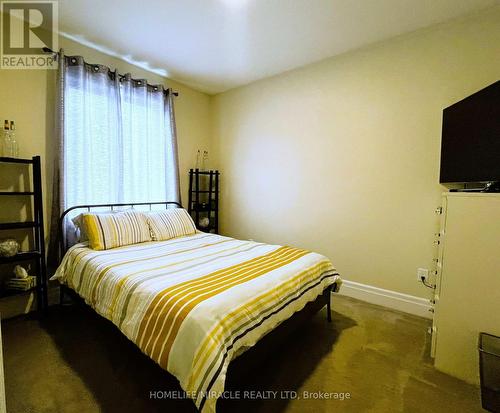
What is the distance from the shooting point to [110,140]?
2691mm

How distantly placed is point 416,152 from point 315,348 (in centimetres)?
191

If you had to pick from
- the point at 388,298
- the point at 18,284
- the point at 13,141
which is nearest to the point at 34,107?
the point at 13,141

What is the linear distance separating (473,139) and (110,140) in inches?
124

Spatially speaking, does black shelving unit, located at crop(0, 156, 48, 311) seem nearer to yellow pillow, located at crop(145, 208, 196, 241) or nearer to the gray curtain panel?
the gray curtain panel

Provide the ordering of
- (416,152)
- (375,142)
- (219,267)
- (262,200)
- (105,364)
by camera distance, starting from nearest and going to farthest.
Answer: (105,364)
(219,267)
(416,152)
(375,142)
(262,200)

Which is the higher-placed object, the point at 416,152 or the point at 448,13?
the point at 448,13

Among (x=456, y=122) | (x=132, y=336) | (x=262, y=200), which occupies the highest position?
(x=456, y=122)

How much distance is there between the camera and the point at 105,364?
1.67m

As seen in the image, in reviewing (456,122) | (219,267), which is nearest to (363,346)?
(219,267)

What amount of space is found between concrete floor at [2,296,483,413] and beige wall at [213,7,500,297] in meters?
0.84

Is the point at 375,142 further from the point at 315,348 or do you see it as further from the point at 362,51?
the point at 315,348

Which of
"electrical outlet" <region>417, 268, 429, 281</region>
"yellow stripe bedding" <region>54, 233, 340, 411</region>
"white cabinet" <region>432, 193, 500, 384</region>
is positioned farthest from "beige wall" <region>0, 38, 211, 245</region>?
"electrical outlet" <region>417, 268, 429, 281</region>

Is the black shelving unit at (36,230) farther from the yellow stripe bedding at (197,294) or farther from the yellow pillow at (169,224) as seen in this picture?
the yellow pillow at (169,224)

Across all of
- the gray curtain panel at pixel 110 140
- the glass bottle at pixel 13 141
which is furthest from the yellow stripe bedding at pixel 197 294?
the glass bottle at pixel 13 141
